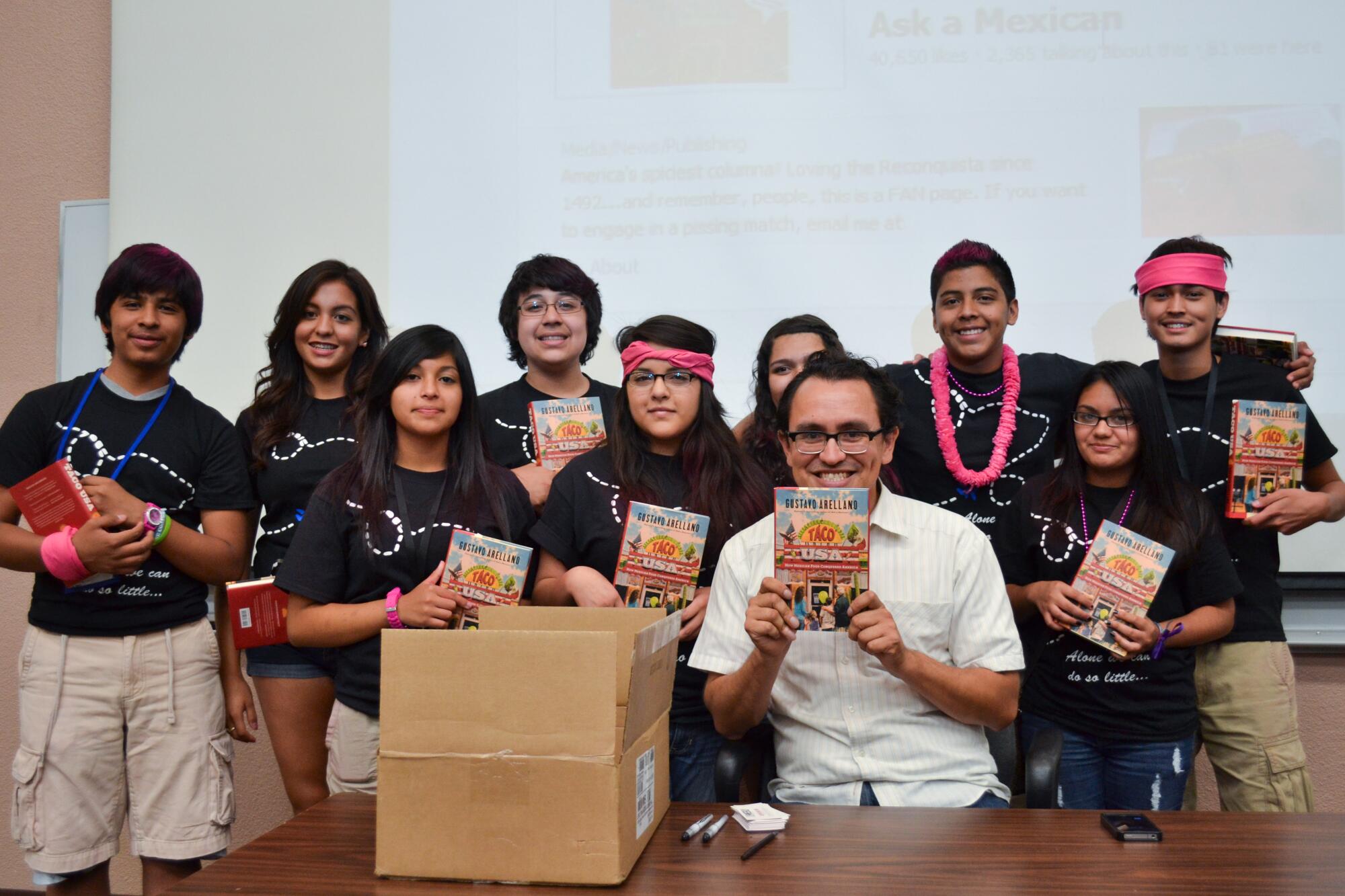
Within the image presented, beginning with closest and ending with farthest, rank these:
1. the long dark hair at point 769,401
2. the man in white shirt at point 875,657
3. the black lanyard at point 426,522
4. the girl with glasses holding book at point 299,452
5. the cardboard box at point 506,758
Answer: the cardboard box at point 506,758, the man in white shirt at point 875,657, the black lanyard at point 426,522, the girl with glasses holding book at point 299,452, the long dark hair at point 769,401

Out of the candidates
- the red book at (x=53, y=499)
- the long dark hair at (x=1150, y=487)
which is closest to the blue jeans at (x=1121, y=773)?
the long dark hair at (x=1150, y=487)

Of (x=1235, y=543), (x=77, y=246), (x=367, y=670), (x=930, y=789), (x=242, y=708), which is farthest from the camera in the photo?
(x=77, y=246)

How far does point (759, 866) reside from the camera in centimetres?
138

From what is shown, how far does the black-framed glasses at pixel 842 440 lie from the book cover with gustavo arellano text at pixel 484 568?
1.87ft

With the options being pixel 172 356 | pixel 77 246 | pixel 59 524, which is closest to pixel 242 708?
pixel 59 524

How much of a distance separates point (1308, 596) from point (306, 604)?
2.98 m

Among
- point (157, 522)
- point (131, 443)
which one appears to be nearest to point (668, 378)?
point (157, 522)

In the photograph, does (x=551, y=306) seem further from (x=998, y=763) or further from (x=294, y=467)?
(x=998, y=763)

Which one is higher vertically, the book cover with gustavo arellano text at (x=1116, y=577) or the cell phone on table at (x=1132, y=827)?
the book cover with gustavo arellano text at (x=1116, y=577)

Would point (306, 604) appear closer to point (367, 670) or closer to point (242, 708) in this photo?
point (367, 670)

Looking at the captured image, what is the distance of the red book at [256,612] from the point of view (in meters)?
2.52

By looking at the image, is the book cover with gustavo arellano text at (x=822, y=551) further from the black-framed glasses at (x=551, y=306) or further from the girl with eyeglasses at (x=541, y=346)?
the black-framed glasses at (x=551, y=306)

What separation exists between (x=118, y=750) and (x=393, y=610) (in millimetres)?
994

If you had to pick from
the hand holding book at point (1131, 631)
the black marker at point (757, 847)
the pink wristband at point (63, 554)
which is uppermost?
the pink wristband at point (63, 554)
